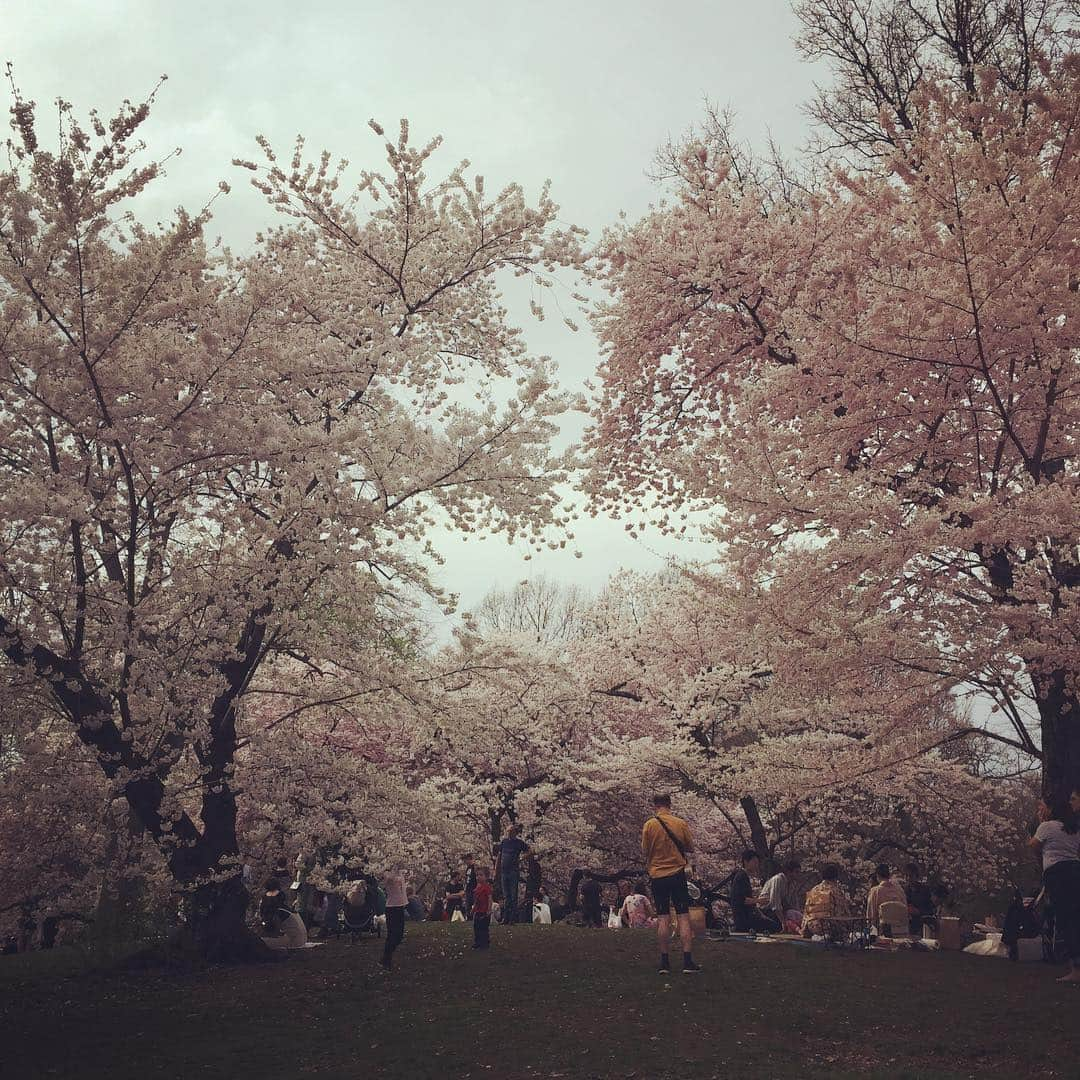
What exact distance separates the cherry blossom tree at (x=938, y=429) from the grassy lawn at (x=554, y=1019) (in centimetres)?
342

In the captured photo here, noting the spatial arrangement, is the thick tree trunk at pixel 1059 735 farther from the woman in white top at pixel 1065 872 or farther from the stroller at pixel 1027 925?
the woman in white top at pixel 1065 872

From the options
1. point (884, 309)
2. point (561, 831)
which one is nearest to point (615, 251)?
point (884, 309)

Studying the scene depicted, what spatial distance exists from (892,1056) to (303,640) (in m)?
7.75

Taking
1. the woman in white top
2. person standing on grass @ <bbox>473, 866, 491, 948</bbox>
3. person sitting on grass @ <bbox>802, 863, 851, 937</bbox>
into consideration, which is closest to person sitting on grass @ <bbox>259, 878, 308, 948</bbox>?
person standing on grass @ <bbox>473, 866, 491, 948</bbox>

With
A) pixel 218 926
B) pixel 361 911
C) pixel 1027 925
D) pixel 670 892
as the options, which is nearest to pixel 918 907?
pixel 1027 925

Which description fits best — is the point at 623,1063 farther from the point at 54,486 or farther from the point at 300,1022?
the point at 54,486

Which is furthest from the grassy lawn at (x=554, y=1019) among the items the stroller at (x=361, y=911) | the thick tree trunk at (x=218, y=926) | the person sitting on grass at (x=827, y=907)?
the stroller at (x=361, y=911)

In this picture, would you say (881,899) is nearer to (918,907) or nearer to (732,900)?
(918,907)

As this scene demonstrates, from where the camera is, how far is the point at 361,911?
14.9 meters

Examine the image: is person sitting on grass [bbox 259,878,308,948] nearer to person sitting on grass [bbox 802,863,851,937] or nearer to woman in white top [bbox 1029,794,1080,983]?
person sitting on grass [bbox 802,863,851,937]

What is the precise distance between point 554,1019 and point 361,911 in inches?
305

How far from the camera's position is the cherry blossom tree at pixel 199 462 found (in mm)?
9367

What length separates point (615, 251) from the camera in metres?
17.4

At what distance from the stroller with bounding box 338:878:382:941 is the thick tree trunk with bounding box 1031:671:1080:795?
9527 mm
